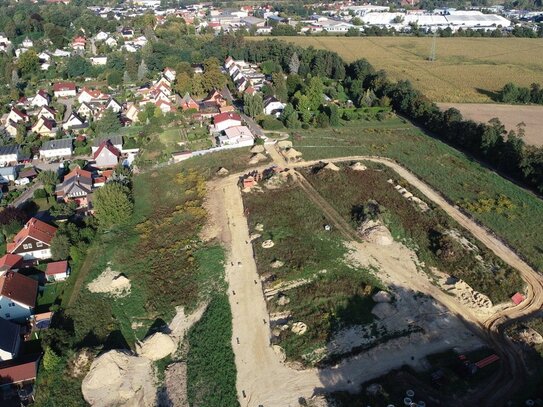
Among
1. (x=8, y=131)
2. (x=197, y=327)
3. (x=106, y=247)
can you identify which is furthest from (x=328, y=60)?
(x=197, y=327)

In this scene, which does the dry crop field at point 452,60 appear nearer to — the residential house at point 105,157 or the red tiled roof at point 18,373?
the residential house at point 105,157

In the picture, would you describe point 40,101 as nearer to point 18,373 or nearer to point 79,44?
point 79,44

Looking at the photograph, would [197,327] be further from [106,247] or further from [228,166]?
[228,166]

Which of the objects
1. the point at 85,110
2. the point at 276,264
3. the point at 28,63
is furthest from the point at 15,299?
the point at 28,63

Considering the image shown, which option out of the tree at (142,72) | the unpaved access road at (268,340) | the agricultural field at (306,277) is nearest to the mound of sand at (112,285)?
the unpaved access road at (268,340)

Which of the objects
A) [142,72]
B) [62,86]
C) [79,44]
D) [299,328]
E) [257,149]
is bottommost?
[299,328]

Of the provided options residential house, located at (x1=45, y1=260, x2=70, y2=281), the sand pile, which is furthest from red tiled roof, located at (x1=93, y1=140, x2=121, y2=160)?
the sand pile

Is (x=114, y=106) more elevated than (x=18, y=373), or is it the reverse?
(x=114, y=106)
